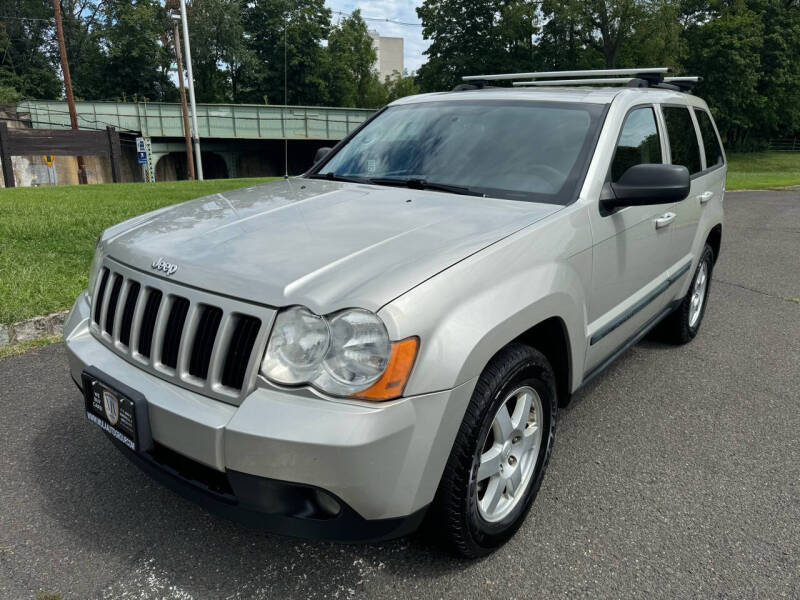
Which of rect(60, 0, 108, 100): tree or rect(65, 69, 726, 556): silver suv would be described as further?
rect(60, 0, 108, 100): tree

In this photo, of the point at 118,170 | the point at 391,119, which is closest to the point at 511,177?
the point at 391,119

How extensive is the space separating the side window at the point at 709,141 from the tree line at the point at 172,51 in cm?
4969

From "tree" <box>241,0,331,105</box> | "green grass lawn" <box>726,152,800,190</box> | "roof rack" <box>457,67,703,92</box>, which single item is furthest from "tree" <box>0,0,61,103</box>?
"roof rack" <box>457,67,703,92</box>

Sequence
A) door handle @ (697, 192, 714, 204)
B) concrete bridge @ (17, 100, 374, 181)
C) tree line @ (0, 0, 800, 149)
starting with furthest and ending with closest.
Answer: tree line @ (0, 0, 800, 149)
concrete bridge @ (17, 100, 374, 181)
door handle @ (697, 192, 714, 204)

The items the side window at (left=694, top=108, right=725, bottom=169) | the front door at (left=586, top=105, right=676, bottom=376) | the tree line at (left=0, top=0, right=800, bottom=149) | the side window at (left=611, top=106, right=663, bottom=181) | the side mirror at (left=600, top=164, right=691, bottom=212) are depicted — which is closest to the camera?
the side mirror at (left=600, top=164, right=691, bottom=212)

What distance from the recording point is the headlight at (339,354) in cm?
185

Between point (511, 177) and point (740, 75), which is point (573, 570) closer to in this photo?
point (511, 177)

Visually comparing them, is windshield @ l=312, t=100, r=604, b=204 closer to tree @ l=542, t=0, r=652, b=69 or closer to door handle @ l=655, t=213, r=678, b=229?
door handle @ l=655, t=213, r=678, b=229

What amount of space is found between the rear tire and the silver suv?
1.35 meters

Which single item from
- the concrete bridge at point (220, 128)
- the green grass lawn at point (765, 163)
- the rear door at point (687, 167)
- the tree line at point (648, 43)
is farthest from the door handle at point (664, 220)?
the tree line at point (648, 43)

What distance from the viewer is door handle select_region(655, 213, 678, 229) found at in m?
3.44

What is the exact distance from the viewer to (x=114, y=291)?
2471 millimetres

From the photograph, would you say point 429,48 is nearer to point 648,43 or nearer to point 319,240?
point 648,43

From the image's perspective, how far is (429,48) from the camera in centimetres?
4794
